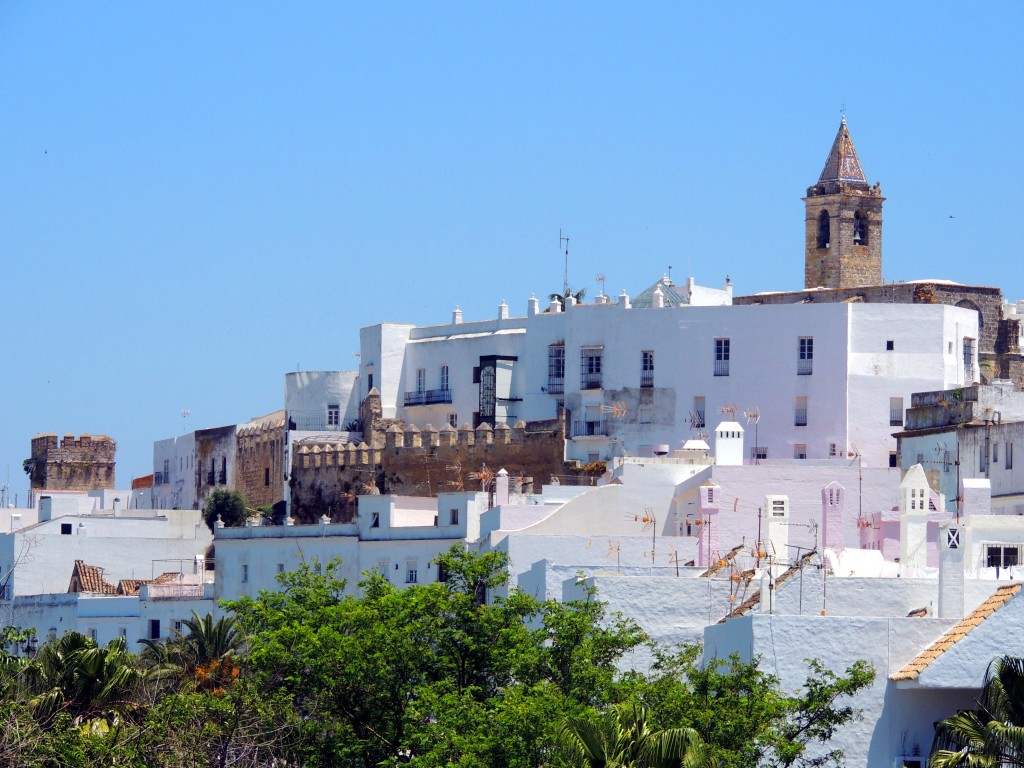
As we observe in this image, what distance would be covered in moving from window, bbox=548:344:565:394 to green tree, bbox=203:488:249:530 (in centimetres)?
1031

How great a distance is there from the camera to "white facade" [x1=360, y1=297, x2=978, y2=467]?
212ft

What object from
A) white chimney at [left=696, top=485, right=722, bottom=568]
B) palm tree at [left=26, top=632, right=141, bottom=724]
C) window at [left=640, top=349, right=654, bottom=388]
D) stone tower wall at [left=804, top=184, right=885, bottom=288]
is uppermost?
stone tower wall at [left=804, top=184, right=885, bottom=288]

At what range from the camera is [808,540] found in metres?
50.0

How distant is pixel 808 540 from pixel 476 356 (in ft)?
76.0

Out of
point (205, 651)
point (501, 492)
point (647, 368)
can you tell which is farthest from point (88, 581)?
point (647, 368)

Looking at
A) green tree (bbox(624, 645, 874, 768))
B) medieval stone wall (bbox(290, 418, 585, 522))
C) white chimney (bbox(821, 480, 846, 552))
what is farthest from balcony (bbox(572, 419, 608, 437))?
green tree (bbox(624, 645, 874, 768))

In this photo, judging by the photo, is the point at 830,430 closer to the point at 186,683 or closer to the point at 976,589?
the point at 186,683

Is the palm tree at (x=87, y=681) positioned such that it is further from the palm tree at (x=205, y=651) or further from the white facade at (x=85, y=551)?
the white facade at (x=85, y=551)

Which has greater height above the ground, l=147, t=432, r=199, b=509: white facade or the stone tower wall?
the stone tower wall

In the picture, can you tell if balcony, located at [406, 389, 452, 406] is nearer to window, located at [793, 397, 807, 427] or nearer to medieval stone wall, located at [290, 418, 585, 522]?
medieval stone wall, located at [290, 418, 585, 522]

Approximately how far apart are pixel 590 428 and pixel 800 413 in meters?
5.87

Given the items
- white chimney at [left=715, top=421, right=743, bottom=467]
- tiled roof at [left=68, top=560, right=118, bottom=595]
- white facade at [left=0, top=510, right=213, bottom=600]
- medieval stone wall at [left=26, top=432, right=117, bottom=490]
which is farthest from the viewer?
medieval stone wall at [left=26, top=432, right=117, bottom=490]

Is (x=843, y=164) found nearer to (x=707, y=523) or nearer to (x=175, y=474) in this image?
(x=175, y=474)

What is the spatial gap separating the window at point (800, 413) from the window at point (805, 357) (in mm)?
699
